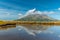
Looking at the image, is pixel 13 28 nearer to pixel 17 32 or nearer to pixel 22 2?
pixel 17 32

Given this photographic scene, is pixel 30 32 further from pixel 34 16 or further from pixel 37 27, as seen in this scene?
pixel 34 16

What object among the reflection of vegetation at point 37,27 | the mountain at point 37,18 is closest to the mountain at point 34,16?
the mountain at point 37,18

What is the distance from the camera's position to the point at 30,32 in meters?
2.90

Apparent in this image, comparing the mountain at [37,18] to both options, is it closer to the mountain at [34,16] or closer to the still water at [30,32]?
the mountain at [34,16]

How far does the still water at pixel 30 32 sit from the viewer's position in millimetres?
2812

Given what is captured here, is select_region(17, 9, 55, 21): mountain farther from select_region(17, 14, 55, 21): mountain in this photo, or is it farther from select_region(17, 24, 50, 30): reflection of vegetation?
select_region(17, 24, 50, 30): reflection of vegetation

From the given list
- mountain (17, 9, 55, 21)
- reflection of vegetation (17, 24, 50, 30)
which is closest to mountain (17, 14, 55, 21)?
mountain (17, 9, 55, 21)

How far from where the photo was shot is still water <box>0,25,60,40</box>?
9.23ft

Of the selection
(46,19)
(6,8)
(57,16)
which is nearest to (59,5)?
(57,16)

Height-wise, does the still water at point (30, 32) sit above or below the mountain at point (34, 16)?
below

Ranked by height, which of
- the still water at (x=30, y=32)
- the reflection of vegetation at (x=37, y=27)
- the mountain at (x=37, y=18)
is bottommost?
the still water at (x=30, y=32)

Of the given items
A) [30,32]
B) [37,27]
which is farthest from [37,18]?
[30,32]

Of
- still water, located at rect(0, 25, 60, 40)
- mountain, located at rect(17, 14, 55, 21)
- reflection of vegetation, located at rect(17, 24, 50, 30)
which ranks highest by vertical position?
mountain, located at rect(17, 14, 55, 21)

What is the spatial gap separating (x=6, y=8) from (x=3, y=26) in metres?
0.41
